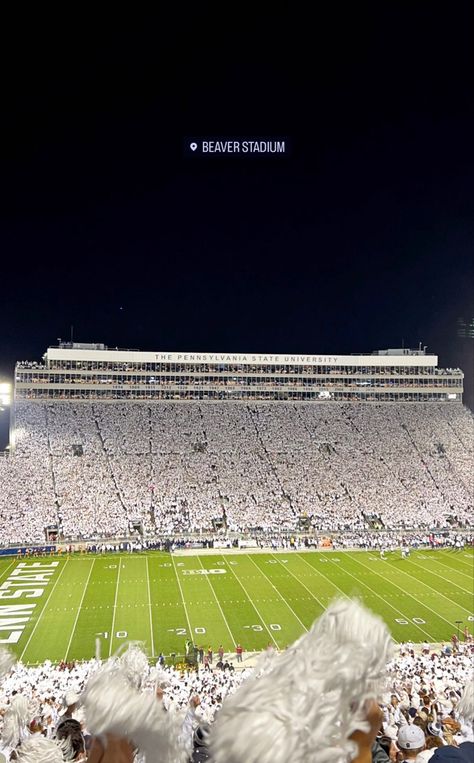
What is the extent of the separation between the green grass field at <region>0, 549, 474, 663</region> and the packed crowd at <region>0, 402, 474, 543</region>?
461 centimetres

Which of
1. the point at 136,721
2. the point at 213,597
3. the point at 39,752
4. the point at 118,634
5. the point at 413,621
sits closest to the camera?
the point at 136,721

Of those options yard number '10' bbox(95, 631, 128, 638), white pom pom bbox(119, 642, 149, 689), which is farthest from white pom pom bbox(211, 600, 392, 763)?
yard number '10' bbox(95, 631, 128, 638)

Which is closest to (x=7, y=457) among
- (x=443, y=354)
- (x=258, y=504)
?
(x=258, y=504)

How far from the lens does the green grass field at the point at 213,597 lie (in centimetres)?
2023

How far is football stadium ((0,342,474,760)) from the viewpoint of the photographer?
15.4 meters

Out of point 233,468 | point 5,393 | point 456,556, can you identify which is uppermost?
point 5,393

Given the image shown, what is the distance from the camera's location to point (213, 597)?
24625 millimetres

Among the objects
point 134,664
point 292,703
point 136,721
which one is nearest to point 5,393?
point 134,664

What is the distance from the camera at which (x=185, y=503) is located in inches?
1484

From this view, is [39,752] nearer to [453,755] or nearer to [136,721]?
[136,721]

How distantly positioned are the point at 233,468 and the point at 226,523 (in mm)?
6834

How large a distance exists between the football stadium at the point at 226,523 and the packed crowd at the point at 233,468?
0.52 ft

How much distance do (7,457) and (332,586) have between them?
80.7 feet

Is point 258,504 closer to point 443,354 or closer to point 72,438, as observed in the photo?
point 72,438
